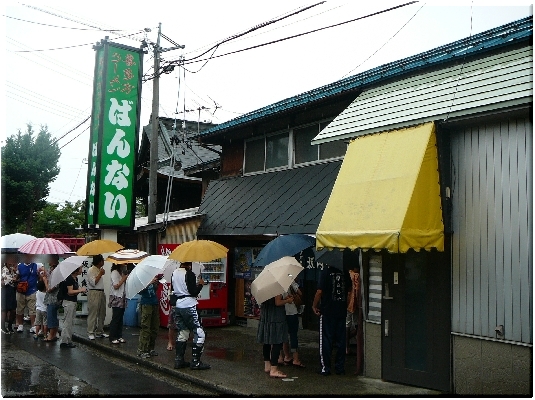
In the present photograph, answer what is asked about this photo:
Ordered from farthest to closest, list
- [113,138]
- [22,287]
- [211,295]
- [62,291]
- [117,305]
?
1. [113,138]
2. [211,295]
3. [22,287]
4. [117,305]
5. [62,291]

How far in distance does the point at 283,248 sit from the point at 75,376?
4.25m

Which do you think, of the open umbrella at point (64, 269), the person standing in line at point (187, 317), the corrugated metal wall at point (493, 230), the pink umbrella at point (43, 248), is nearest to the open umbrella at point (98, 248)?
the pink umbrella at point (43, 248)

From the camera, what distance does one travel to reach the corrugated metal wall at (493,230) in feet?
23.2

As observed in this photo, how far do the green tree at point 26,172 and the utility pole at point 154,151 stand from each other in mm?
16149

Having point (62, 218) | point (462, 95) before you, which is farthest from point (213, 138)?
point (62, 218)

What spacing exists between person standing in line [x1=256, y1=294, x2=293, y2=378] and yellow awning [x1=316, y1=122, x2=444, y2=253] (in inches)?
55.9

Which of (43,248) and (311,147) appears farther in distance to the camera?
(43,248)

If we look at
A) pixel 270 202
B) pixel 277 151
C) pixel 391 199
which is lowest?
pixel 391 199

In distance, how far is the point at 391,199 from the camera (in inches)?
303

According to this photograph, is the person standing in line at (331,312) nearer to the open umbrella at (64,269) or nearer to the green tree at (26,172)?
the open umbrella at (64,269)

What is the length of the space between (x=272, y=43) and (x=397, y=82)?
3116 millimetres

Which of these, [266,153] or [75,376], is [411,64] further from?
[75,376]

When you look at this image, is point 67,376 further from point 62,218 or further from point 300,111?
point 62,218

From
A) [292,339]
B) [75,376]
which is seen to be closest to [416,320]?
[292,339]
